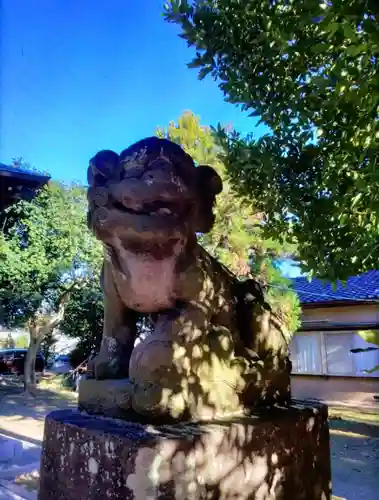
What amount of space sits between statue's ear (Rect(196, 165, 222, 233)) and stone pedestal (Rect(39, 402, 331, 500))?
88 centimetres

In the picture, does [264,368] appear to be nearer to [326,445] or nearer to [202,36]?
[326,445]

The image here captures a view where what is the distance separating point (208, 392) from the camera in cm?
182

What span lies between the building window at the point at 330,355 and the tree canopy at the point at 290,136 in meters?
9.84

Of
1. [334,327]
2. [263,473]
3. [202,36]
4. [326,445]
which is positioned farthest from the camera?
[334,327]

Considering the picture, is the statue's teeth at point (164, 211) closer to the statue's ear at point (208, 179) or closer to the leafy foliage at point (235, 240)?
the statue's ear at point (208, 179)

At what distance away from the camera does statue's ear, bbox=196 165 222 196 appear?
6.82 feet

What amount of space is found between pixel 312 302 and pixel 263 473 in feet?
35.6

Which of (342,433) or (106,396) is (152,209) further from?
(342,433)

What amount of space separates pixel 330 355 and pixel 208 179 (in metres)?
11.3

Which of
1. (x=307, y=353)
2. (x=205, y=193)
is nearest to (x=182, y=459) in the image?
(x=205, y=193)

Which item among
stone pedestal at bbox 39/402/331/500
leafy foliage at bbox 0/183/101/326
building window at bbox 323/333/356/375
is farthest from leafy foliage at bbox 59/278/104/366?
stone pedestal at bbox 39/402/331/500

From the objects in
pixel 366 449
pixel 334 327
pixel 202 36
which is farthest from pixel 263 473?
pixel 334 327

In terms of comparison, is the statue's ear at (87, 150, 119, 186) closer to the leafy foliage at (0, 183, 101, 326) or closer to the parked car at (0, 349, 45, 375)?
the leafy foliage at (0, 183, 101, 326)

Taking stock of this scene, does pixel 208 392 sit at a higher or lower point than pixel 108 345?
lower
